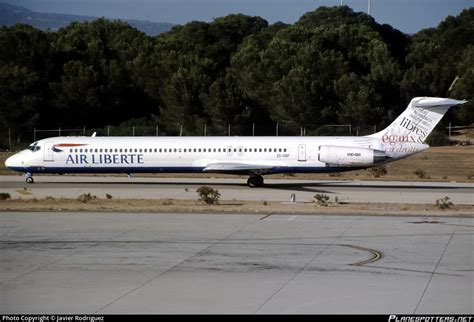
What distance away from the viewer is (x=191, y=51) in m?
87.3

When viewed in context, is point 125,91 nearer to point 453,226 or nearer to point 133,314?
point 453,226

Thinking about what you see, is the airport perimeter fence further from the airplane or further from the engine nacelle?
the engine nacelle

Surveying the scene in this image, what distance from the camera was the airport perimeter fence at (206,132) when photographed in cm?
7169

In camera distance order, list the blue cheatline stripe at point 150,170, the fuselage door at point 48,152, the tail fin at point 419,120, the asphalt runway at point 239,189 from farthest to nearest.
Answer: the fuselage door at point 48,152 → the blue cheatline stripe at point 150,170 → the tail fin at point 419,120 → the asphalt runway at point 239,189

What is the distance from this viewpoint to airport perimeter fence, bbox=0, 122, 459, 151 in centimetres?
7169

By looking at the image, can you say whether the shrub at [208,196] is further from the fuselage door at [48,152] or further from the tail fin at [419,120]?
the fuselage door at [48,152]

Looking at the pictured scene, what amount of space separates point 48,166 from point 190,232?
19.9m

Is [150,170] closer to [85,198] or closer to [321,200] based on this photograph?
[85,198]

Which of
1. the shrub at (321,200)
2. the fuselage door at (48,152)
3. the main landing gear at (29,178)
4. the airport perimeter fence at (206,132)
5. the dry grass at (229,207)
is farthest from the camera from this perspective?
the airport perimeter fence at (206,132)

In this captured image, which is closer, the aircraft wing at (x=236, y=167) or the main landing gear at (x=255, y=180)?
the aircraft wing at (x=236, y=167)

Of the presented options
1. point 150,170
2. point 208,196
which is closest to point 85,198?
point 208,196

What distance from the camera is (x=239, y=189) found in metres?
42.9

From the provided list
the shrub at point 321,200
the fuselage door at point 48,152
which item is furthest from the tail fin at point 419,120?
the fuselage door at point 48,152

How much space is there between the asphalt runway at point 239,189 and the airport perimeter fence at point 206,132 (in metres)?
21.8
